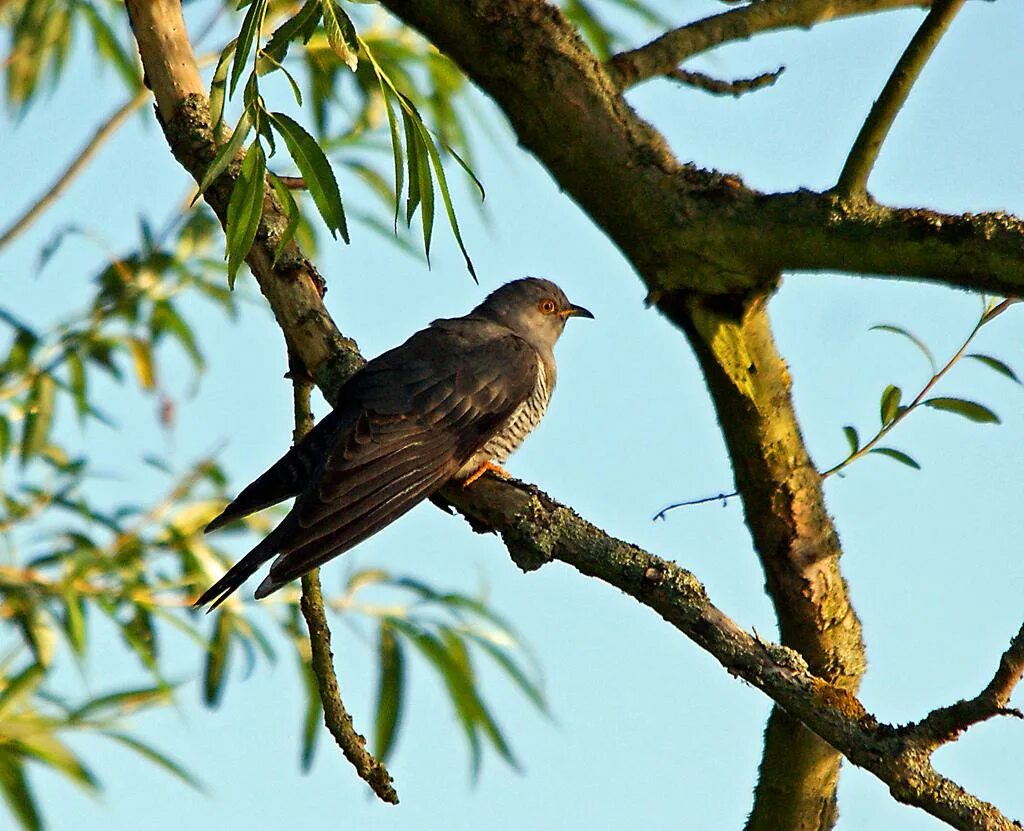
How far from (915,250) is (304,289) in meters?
1.44

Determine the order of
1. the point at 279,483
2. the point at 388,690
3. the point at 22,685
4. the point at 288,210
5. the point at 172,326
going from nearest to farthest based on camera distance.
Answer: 1. the point at 288,210
2. the point at 279,483
3. the point at 22,685
4. the point at 388,690
5. the point at 172,326

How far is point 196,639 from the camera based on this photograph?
4586 millimetres

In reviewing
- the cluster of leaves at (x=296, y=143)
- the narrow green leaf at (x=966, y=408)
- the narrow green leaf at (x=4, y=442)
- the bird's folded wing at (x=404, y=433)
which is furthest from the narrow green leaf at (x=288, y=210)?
the narrow green leaf at (x=4, y=442)

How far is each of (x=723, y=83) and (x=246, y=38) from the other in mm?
1169

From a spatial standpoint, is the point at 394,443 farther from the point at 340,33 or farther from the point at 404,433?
the point at 340,33

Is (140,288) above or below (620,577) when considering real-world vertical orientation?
above

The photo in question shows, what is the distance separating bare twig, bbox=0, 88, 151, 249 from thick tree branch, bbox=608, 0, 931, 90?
6.80 feet

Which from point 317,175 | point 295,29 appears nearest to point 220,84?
point 295,29

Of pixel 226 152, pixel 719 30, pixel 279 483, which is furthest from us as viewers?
pixel 279 483

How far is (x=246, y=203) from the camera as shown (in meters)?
2.43

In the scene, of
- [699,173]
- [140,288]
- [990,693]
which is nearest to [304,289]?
[699,173]

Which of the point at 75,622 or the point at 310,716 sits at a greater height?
the point at 310,716

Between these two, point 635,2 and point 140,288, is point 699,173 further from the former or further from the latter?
point 140,288

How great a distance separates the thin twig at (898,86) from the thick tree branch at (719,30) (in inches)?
17.4
